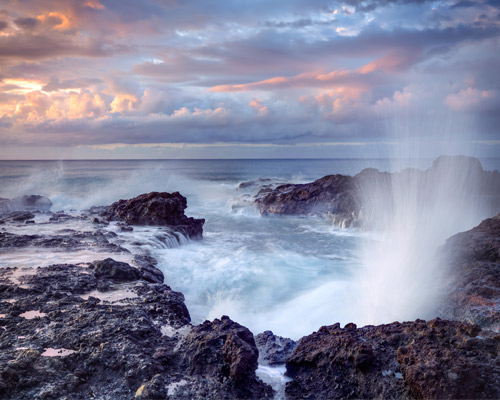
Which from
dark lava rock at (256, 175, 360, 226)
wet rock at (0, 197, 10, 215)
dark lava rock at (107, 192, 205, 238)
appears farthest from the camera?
dark lava rock at (256, 175, 360, 226)

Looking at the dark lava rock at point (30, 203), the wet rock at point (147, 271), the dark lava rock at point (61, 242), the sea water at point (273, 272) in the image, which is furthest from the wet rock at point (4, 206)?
the wet rock at point (147, 271)

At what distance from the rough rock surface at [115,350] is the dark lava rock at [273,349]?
504 mm

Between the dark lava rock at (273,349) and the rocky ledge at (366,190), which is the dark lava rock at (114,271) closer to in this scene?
the dark lava rock at (273,349)

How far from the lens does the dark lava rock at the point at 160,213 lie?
14.7 m

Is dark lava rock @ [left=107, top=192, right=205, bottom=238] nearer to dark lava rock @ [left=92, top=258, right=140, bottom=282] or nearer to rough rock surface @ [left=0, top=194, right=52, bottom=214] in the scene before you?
dark lava rock @ [left=92, top=258, right=140, bottom=282]

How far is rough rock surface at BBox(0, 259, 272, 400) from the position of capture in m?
3.73

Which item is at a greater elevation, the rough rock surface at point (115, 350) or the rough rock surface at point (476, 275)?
the rough rock surface at point (476, 275)

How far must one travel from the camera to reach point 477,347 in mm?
3785

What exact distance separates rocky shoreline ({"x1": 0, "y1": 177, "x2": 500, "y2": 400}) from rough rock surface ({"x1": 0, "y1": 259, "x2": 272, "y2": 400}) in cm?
1

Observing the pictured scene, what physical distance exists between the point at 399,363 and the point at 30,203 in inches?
951

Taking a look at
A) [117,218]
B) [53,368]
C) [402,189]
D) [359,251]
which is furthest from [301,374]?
[402,189]

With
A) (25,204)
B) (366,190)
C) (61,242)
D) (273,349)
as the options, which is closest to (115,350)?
(273,349)

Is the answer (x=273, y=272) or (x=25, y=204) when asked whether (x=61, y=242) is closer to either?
(x=273, y=272)

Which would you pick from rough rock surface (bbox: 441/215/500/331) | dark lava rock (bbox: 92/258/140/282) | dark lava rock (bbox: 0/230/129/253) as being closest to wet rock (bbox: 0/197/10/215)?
dark lava rock (bbox: 0/230/129/253)
